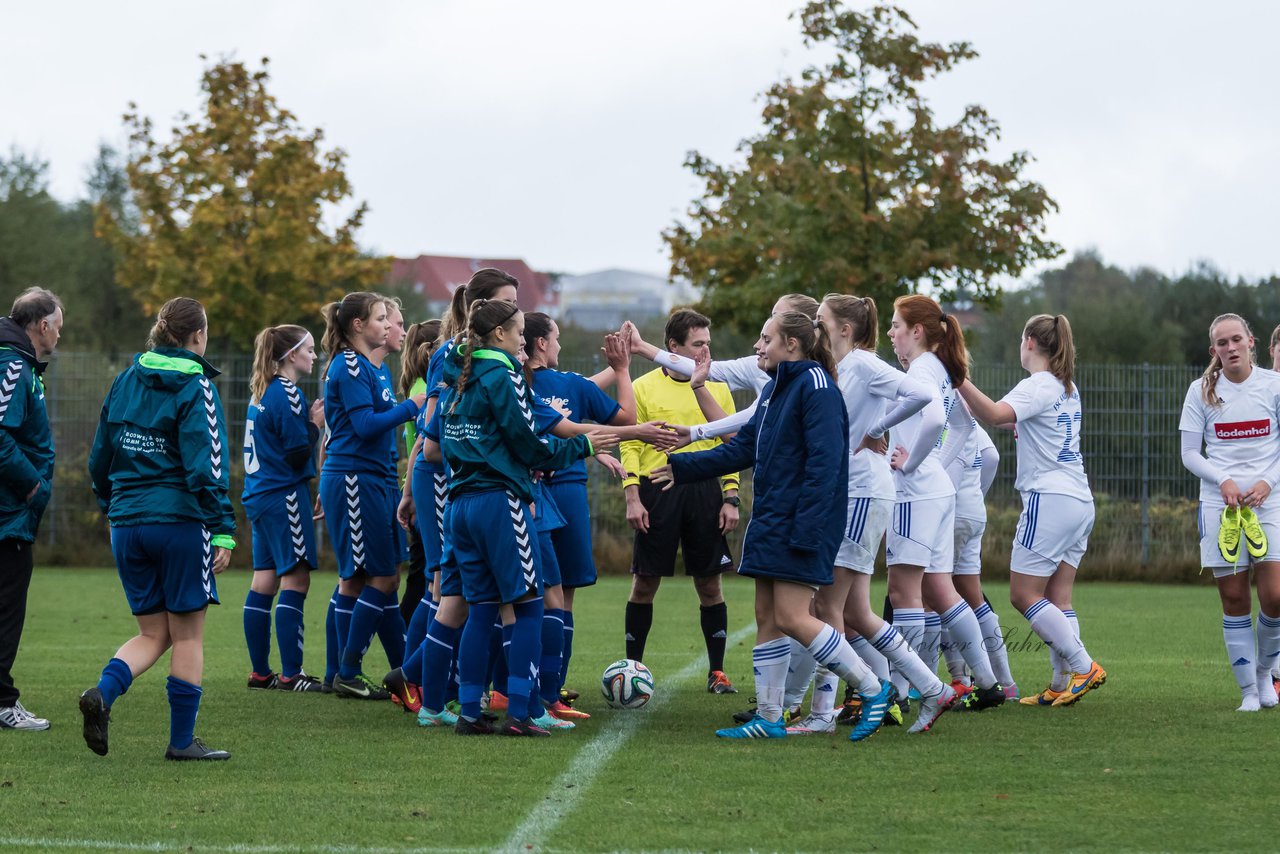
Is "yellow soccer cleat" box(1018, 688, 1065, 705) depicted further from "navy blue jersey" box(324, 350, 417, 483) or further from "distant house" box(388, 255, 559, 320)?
"distant house" box(388, 255, 559, 320)

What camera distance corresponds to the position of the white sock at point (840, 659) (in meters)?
6.78

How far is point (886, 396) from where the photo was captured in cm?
723

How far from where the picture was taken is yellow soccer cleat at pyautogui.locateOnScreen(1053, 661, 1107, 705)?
8039mm

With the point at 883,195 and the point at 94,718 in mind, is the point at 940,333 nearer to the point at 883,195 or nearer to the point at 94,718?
the point at 94,718

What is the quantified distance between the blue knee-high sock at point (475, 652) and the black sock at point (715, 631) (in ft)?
7.59

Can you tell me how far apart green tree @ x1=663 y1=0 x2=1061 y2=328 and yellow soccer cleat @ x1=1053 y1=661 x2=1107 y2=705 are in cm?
1363

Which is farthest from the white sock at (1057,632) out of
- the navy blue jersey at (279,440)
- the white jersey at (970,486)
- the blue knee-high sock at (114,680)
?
the blue knee-high sock at (114,680)

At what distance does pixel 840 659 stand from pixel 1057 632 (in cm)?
181

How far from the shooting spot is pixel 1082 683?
8.06 metres

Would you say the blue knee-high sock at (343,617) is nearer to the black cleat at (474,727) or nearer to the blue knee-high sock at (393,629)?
the blue knee-high sock at (393,629)

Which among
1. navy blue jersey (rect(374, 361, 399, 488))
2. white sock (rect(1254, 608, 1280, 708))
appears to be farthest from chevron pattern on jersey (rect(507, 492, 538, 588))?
white sock (rect(1254, 608, 1280, 708))

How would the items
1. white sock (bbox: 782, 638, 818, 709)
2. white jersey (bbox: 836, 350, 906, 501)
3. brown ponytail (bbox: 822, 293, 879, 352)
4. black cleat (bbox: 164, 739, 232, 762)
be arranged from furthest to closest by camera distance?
white sock (bbox: 782, 638, 818, 709) → brown ponytail (bbox: 822, 293, 879, 352) → white jersey (bbox: 836, 350, 906, 501) → black cleat (bbox: 164, 739, 232, 762)

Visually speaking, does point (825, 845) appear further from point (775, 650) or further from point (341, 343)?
point (341, 343)

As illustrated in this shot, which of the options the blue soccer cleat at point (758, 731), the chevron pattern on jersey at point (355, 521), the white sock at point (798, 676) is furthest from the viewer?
the chevron pattern on jersey at point (355, 521)
